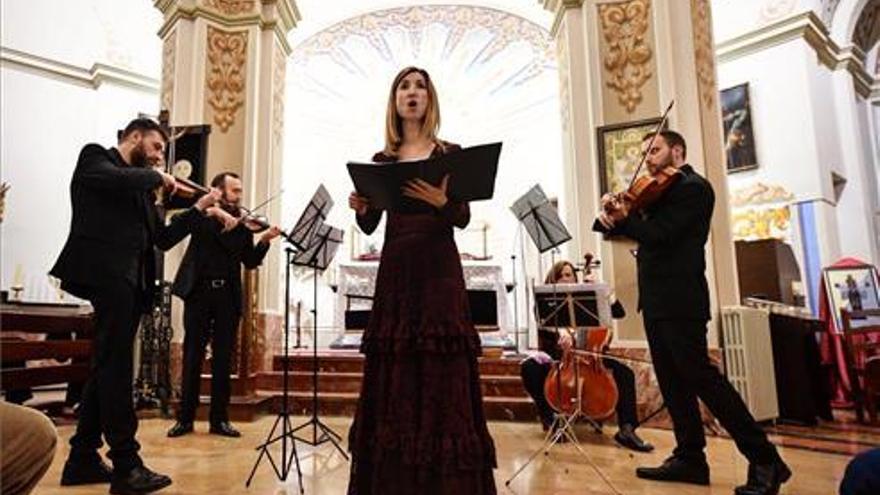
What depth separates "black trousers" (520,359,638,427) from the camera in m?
3.69

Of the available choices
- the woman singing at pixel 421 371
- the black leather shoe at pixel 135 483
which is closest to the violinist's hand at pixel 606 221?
the woman singing at pixel 421 371

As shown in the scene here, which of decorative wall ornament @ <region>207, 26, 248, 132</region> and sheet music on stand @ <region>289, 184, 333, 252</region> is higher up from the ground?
decorative wall ornament @ <region>207, 26, 248, 132</region>

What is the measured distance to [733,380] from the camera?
4227 mm

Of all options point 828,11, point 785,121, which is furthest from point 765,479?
point 828,11

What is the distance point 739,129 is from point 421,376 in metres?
7.51

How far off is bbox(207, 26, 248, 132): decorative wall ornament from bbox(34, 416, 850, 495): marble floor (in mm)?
2949

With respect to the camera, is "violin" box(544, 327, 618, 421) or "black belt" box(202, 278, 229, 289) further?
"black belt" box(202, 278, 229, 289)

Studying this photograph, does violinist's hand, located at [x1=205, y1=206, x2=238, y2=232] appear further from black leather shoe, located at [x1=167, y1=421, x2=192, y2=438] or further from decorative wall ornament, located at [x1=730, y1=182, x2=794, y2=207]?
decorative wall ornament, located at [x1=730, y1=182, x2=794, y2=207]

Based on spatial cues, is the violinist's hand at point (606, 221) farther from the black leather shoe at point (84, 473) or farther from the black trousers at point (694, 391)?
the black leather shoe at point (84, 473)

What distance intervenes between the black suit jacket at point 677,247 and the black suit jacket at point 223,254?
2.48 metres

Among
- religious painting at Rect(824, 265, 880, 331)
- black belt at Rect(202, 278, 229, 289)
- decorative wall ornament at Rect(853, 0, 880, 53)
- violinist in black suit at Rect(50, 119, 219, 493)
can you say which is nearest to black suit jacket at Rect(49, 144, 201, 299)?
violinist in black suit at Rect(50, 119, 219, 493)

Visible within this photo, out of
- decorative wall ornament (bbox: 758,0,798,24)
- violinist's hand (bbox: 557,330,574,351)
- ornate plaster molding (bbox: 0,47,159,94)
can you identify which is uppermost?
decorative wall ornament (bbox: 758,0,798,24)

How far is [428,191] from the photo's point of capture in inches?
66.4

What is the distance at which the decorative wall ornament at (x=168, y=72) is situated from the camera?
546 centimetres
